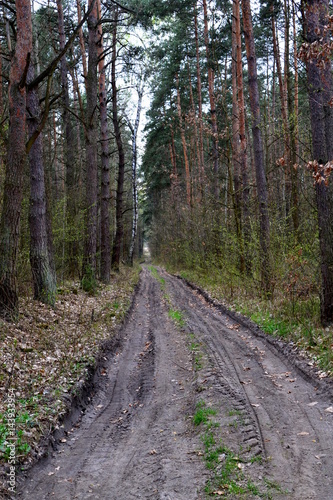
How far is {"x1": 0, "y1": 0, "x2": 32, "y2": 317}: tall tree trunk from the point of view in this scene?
778 cm

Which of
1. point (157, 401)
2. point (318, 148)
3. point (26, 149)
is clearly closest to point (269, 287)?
point (318, 148)

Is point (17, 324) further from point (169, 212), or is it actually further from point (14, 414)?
point (169, 212)

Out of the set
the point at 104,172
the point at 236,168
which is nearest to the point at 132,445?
the point at 104,172

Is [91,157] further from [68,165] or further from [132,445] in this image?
[132,445]

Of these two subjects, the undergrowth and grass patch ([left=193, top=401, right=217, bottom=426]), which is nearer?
grass patch ([left=193, top=401, right=217, bottom=426])

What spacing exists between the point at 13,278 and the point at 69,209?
838 centimetres

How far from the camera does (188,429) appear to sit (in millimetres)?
5395

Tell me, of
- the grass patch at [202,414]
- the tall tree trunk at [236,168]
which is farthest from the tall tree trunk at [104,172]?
the grass patch at [202,414]

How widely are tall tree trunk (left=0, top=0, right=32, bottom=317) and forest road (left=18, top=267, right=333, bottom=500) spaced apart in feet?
8.15

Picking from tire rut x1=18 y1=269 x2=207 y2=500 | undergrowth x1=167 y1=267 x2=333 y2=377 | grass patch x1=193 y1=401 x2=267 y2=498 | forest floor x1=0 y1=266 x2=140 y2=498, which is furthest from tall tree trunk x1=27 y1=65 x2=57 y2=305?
grass patch x1=193 y1=401 x2=267 y2=498

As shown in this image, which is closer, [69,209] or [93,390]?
[93,390]

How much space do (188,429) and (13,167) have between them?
5.38 metres

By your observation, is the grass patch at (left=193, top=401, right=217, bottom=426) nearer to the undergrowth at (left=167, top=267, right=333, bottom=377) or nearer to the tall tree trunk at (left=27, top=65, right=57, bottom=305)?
the undergrowth at (left=167, top=267, right=333, bottom=377)

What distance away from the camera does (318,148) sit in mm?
8445
